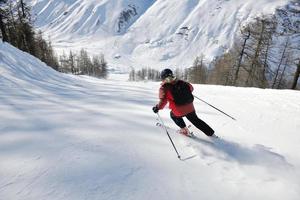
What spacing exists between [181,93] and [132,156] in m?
1.75

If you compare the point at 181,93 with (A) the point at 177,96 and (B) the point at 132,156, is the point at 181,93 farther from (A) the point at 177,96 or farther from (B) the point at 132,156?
(B) the point at 132,156

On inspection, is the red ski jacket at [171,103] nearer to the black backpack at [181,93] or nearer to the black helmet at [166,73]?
the black backpack at [181,93]

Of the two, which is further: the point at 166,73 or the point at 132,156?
the point at 166,73

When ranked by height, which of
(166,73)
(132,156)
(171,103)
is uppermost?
(166,73)

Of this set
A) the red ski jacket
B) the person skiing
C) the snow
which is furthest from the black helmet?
the snow

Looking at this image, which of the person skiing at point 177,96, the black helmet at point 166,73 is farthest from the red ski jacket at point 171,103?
the black helmet at point 166,73

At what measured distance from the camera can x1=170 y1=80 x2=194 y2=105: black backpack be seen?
5223 mm

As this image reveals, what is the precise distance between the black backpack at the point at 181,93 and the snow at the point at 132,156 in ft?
2.84

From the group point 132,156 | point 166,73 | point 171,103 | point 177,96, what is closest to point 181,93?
point 177,96

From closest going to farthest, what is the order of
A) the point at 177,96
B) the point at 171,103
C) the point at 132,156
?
the point at 132,156
the point at 177,96
the point at 171,103

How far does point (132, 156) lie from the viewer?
14.5ft

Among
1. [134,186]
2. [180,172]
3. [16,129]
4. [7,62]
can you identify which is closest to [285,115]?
[180,172]

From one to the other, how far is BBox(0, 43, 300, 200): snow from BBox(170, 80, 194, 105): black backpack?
0.87m

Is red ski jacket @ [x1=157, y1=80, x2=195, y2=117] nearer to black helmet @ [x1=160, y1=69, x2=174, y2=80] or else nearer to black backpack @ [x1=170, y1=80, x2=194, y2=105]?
black backpack @ [x1=170, y1=80, x2=194, y2=105]
